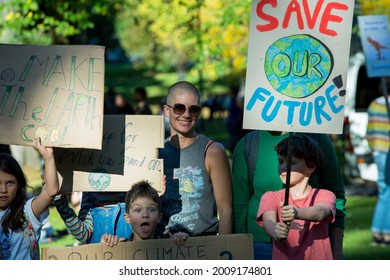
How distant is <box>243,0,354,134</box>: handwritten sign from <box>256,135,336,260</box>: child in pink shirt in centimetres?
14

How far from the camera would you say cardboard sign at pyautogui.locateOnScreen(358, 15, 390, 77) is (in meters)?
11.7

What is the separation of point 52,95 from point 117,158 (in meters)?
0.61

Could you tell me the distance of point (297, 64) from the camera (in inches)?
232

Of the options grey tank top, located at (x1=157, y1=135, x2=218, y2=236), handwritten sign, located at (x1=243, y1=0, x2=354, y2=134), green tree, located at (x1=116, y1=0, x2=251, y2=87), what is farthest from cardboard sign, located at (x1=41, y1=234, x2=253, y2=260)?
green tree, located at (x1=116, y1=0, x2=251, y2=87)

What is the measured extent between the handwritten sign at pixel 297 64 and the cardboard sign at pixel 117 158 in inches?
26.2

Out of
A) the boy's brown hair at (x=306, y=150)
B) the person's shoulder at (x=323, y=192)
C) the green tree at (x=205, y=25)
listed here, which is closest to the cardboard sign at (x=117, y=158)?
the boy's brown hair at (x=306, y=150)

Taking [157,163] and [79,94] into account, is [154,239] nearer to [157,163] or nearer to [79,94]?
[157,163]

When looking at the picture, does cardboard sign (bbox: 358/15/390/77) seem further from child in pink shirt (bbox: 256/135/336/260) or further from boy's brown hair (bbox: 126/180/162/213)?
boy's brown hair (bbox: 126/180/162/213)

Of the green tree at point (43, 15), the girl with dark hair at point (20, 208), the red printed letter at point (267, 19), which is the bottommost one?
the girl with dark hair at point (20, 208)

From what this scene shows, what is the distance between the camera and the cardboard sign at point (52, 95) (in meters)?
5.89

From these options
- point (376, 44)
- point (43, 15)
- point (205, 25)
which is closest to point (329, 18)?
point (376, 44)

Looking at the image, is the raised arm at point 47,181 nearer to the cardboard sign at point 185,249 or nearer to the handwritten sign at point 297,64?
the cardboard sign at point 185,249

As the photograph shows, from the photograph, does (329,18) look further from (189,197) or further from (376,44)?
(376,44)

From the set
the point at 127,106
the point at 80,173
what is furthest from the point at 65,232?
the point at 80,173
